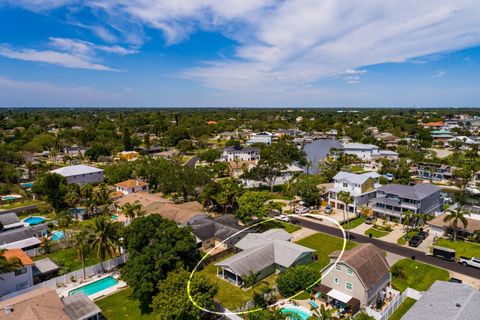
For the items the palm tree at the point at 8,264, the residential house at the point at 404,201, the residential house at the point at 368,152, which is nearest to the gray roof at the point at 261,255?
the palm tree at the point at 8,264

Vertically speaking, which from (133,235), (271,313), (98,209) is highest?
(133,235)

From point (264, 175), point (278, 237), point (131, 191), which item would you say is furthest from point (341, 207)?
point (131, 191)

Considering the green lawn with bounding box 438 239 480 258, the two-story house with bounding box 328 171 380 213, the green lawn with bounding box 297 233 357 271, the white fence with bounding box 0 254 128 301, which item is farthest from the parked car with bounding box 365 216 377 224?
the white fence with bounding box 0 254 128 301

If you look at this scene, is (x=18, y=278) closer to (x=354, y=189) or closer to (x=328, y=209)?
(x=328, y=209)

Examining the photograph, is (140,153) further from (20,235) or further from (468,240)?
(468,240)

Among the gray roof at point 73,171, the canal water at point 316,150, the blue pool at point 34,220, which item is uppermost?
the gray roof at point 73,171

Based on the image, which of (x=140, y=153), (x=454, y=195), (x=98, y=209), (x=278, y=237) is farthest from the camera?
(x=140, y=153)

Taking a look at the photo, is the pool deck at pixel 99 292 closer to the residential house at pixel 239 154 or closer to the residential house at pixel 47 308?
the residential house at pixel 47 308
